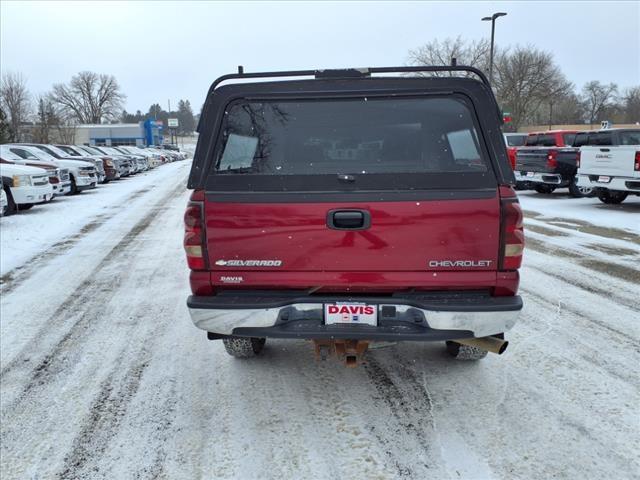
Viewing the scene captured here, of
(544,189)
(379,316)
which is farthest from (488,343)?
(544,189)

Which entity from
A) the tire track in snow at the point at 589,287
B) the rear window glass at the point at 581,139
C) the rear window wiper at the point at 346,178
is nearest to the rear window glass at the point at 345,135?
the rear window wiper at the point at 346,178

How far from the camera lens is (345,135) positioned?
322 centimetres

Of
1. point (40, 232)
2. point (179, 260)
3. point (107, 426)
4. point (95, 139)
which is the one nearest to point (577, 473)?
point (107, 426)

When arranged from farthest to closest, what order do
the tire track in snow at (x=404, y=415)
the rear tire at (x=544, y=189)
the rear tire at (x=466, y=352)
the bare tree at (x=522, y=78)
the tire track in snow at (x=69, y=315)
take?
1. the bare tree at (x=522, y=78)
2. the rear tire at (x=544, y=189)
3. the tire track in snow at (x=69, y=315)
4. the rear tire at (x=466, y=352)
5. the tire track in snow at (x=404, y=415)

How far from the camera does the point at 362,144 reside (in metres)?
3.22

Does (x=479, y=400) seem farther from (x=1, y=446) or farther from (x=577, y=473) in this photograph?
(x=1, y=446)

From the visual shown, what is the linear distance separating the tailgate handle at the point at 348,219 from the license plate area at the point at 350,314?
44 centimetres

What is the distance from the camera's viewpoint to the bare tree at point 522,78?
47.1 metres

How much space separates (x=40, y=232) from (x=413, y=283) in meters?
9.44

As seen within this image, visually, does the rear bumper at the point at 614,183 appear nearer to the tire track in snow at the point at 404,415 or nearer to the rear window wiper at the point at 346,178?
the tire track in snow at the point at 404,415

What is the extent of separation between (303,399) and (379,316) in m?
0.94

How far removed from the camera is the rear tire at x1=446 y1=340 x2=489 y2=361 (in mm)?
3811

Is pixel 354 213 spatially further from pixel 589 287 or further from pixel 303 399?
pixel 589 287

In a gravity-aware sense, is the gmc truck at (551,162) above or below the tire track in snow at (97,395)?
above
